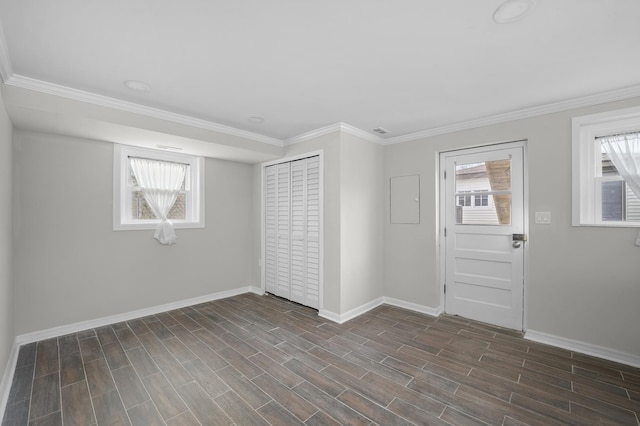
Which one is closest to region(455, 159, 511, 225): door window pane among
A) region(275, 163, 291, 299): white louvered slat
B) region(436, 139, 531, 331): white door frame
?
region(436, 139, 531, 331): white door frame

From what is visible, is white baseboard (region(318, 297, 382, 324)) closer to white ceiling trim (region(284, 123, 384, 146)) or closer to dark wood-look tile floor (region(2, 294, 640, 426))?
dark wood-look tile floor (region(2, 294, 640, 426))

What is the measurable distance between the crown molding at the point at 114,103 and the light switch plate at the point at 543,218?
3.54 metres

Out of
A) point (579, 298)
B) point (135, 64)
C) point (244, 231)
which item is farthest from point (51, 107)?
point (579, 298)

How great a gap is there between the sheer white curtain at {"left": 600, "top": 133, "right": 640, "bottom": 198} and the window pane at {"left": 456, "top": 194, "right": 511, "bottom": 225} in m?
0.91

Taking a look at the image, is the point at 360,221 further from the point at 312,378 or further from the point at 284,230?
the point at 312,378

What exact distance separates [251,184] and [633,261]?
4717 mm

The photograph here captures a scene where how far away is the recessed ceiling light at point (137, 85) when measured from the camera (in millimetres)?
2365

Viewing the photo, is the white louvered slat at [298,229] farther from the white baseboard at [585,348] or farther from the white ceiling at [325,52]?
the white baseboard at [585,348]

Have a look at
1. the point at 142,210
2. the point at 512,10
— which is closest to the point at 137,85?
the point at 142,210

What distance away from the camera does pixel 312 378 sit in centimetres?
233

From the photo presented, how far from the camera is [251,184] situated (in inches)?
191

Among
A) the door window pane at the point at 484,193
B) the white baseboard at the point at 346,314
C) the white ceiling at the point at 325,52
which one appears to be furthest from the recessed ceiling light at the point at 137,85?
the door window pane at the point at 484,193

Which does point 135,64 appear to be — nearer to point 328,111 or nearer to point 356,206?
point 328,111

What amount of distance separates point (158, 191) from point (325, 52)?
3.00m
